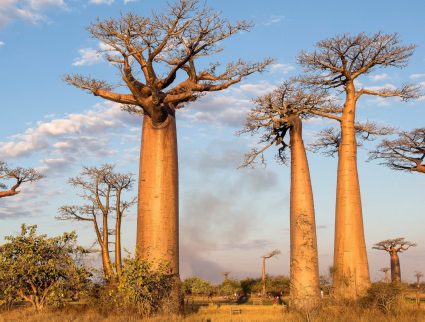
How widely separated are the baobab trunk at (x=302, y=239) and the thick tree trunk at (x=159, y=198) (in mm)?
3681

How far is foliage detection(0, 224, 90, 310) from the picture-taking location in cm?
1209

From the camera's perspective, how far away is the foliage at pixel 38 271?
1209 centimetres

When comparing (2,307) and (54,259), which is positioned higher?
(54,259)

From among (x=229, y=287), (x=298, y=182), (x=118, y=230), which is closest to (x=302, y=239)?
(x=298, y=182)

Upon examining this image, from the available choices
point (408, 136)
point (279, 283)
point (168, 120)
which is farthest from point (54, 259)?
point (279, 283)

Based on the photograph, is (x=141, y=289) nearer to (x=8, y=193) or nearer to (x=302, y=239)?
(x=302, y=239)

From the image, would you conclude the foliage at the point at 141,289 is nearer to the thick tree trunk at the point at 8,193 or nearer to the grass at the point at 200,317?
the grass at the point at 200,317

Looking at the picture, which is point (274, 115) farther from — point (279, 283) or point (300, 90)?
point (279, 283)

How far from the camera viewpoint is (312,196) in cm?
1434

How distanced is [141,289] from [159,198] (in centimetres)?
192

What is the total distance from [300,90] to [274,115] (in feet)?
3.27

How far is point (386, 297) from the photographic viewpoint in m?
12.7

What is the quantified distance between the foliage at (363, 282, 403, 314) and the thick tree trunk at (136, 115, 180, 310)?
461 cm

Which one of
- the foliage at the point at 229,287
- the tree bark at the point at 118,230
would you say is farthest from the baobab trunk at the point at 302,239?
the foliage at the point at 229,287
